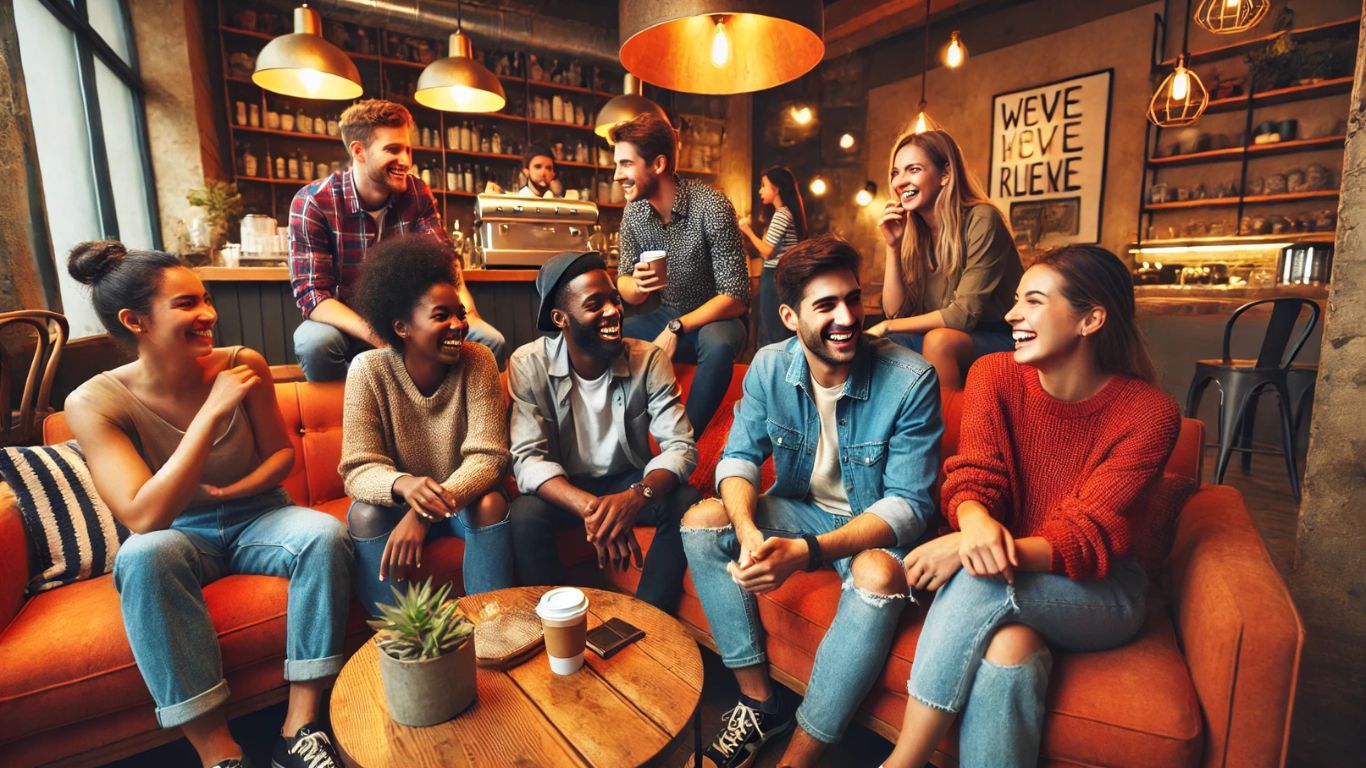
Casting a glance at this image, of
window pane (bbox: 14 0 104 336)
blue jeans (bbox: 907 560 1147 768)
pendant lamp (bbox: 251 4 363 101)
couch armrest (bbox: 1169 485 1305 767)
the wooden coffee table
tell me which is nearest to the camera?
the wooden coffee table

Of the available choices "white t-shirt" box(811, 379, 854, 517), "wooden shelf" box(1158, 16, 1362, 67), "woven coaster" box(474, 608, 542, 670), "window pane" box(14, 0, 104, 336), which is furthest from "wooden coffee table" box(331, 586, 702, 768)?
"wooden shelf" box(1158, 16, 1362, 67)

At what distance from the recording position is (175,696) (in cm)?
150

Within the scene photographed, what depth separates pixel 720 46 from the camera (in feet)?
5.53

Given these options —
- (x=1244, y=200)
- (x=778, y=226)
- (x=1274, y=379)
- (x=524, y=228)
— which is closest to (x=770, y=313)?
(x=778, y=226)

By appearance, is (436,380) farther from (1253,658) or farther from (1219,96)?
(1219,96)

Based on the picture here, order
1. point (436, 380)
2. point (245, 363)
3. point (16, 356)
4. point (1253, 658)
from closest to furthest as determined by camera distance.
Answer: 1. point (1253, 658)
2. point (245, 363)
3. point (436, 380)
4. point (16, 356)

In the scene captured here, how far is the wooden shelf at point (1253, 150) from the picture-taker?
17.0ft

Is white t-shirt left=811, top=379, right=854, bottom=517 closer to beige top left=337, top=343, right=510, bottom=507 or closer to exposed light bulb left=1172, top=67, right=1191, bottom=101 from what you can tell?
beige top left=337, top=343, right=510, bottom=507

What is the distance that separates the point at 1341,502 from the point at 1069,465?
3.47 feet

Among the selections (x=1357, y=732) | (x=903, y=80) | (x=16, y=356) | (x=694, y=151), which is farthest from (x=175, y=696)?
(x=903, y=80)

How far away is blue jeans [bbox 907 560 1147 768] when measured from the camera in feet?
4.22

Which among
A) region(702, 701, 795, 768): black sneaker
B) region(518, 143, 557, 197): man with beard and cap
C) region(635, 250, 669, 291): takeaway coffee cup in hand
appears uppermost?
region(518, 143, 557, 197): man with beard and cap

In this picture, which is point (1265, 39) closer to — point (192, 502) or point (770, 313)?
point (770, 313)

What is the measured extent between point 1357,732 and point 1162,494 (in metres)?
0.87
